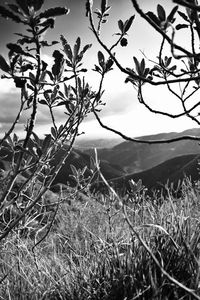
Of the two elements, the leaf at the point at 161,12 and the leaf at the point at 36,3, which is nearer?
the leaf at the point at 36,3

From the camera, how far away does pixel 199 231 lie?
2012 millimetres

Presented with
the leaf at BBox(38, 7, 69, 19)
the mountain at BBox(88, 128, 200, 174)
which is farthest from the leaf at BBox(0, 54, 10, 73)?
the mountain at BBox(88, 128, 200, 174)

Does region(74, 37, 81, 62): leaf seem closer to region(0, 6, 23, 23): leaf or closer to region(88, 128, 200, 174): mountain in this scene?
region(0, 6, 23, 23): leaf

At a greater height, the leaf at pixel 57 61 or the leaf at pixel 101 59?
the leaf at pixel 101 59

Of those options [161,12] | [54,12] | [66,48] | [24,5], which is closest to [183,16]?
[161,12]

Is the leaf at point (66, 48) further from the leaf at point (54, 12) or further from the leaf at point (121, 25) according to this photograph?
the leaf at point (54, 12)

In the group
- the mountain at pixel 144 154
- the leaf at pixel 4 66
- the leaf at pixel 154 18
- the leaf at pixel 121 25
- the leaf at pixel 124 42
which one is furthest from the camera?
the mountain at pixel 144 154

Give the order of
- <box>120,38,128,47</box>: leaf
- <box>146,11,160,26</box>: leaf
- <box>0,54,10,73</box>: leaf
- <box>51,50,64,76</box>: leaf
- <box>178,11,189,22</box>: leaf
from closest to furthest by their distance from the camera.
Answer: <box>146,11,160,26</box>: leaf
<box>0,54,10,73</box>: leaf
<box>51,50,64,76</box>: leaf
<box>178,11,189,22</box>: leaf
<box>120,38,128,47</box>: leaf

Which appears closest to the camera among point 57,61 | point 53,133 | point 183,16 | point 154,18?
point 154,18

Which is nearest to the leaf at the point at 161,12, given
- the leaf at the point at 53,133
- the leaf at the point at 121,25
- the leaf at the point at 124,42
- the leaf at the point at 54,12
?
the leaf at the point at 54,12

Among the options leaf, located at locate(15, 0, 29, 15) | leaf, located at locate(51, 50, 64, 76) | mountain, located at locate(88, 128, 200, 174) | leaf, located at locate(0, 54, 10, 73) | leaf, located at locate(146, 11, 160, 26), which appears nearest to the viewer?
leaf, located at locate(15, 0, 29, 15)

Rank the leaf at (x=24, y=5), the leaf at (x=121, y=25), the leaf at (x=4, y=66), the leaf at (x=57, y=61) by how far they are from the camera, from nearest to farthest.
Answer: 1. the leaf at (x=24, y=5)
2. the leaf at (x=4, y=66)
3. the leaf at (x=57, y=61)
4. the leaf at (x=121, y=25)

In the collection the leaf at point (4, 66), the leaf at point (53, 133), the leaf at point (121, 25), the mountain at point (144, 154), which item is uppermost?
the leaf at point (121, 25)

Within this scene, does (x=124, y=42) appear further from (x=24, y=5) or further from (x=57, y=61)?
(x=24, y=5)
